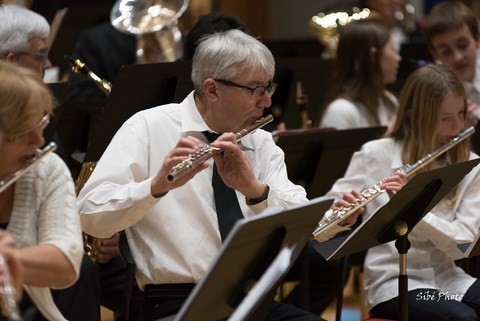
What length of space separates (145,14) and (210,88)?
1.94 metres

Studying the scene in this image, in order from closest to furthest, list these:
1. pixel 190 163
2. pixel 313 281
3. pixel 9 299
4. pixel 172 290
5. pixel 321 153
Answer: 1. pixel 9 299
2. pixel 190 163
3. pixel 172 290
4. pixel 321 153
5. pixel 313 281

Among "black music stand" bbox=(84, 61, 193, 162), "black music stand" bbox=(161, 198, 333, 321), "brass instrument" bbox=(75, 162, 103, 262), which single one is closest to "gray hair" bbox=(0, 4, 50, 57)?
"black music stand" bbox=(84, 61, 193, 162)

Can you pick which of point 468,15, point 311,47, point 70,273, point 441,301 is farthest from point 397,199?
point 311,47

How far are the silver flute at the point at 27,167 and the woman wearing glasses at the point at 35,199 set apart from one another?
22mm

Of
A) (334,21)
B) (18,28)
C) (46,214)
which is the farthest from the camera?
(334,21)

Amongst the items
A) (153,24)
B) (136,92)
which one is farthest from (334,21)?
(136,92)

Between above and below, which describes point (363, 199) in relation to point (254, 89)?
below

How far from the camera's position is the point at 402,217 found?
298cm

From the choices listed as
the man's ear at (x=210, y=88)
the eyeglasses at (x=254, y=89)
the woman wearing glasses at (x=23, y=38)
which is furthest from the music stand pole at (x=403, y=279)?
the woman wearing glasses at (x=23, y=38)

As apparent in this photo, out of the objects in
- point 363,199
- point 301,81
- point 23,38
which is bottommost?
point 301,81

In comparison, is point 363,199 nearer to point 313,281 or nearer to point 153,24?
point 313,281

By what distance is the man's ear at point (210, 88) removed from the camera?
294 centimetres

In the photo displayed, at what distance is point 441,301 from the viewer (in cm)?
325

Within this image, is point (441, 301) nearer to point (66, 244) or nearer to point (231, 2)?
point (66, 244)
